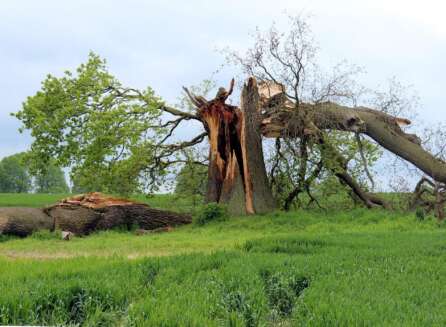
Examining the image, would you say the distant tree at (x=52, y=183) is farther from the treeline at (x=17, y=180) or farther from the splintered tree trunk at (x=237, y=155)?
the splintered tree trunk at (x=237, y=155)

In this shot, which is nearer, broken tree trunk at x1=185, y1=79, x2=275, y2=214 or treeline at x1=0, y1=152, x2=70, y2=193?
broken tree trunk at x1=185, y1=79, x2=275, y2=214

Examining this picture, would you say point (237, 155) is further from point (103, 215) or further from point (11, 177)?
point (11, 177)

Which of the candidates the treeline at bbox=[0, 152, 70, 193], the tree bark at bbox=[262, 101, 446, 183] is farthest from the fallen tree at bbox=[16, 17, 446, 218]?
the treeline at bbox=[0, 152, 70, 193]

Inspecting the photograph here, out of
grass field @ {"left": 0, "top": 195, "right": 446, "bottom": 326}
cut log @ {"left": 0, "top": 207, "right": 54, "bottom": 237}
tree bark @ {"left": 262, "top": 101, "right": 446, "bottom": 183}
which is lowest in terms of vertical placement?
grass field @ {"left": 0, "top": 195, "right": 446, "bottom": 326}

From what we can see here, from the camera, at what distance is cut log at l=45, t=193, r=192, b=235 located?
1746cm

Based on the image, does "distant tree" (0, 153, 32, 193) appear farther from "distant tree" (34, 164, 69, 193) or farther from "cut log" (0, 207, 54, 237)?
"cut log" (0, 207, 54, 237)

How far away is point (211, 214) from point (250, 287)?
489 inches

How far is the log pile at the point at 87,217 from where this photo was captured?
1647 centimetres

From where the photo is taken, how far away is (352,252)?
9148mm

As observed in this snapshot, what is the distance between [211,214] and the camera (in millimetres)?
18312

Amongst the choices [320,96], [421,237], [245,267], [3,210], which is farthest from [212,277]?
[320,96]

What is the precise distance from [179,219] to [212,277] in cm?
1289

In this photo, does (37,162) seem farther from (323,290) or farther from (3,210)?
(323,290)

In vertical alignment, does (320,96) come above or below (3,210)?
above
